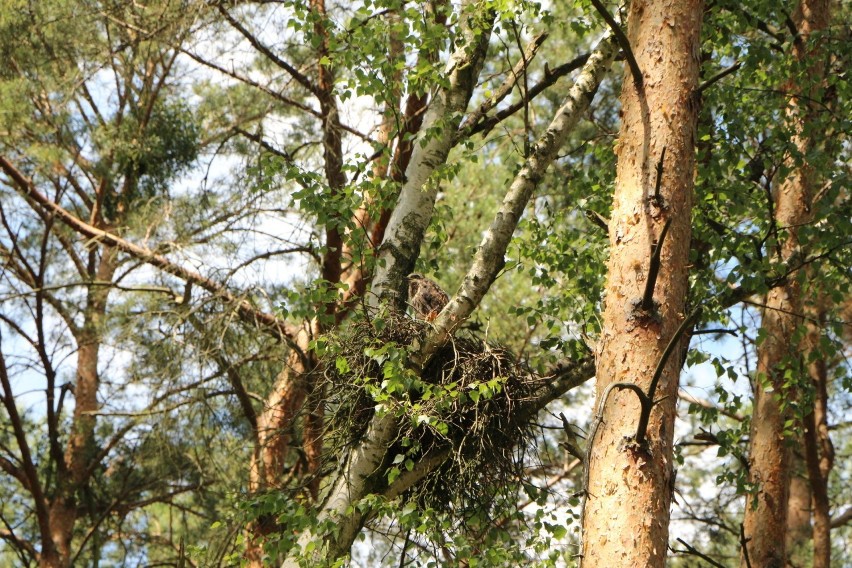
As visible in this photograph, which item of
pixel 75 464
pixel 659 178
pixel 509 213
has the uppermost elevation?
pixel 75 464

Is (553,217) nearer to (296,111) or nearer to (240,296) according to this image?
(240,296)

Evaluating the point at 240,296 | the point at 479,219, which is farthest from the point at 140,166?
the point at 479,219

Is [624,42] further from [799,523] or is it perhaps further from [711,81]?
[799,523]

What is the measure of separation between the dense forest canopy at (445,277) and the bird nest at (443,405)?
0.7 inches

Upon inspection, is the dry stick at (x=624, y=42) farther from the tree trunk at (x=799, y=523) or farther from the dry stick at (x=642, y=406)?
the tree trunk at (x=799, y=523)

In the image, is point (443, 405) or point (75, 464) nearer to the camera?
point (443, 405)

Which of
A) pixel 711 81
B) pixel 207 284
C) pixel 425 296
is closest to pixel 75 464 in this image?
pixel 207 284

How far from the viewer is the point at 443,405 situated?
15.9 ft

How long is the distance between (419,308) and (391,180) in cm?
89

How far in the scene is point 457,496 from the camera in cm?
543

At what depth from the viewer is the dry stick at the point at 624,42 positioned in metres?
4.10

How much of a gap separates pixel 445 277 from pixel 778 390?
5867 mm

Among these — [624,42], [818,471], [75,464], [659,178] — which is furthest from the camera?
[75,464]

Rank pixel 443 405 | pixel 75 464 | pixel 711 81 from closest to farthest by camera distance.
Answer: pixel 443 405 → pixel 711 81 → pixel 75 464
